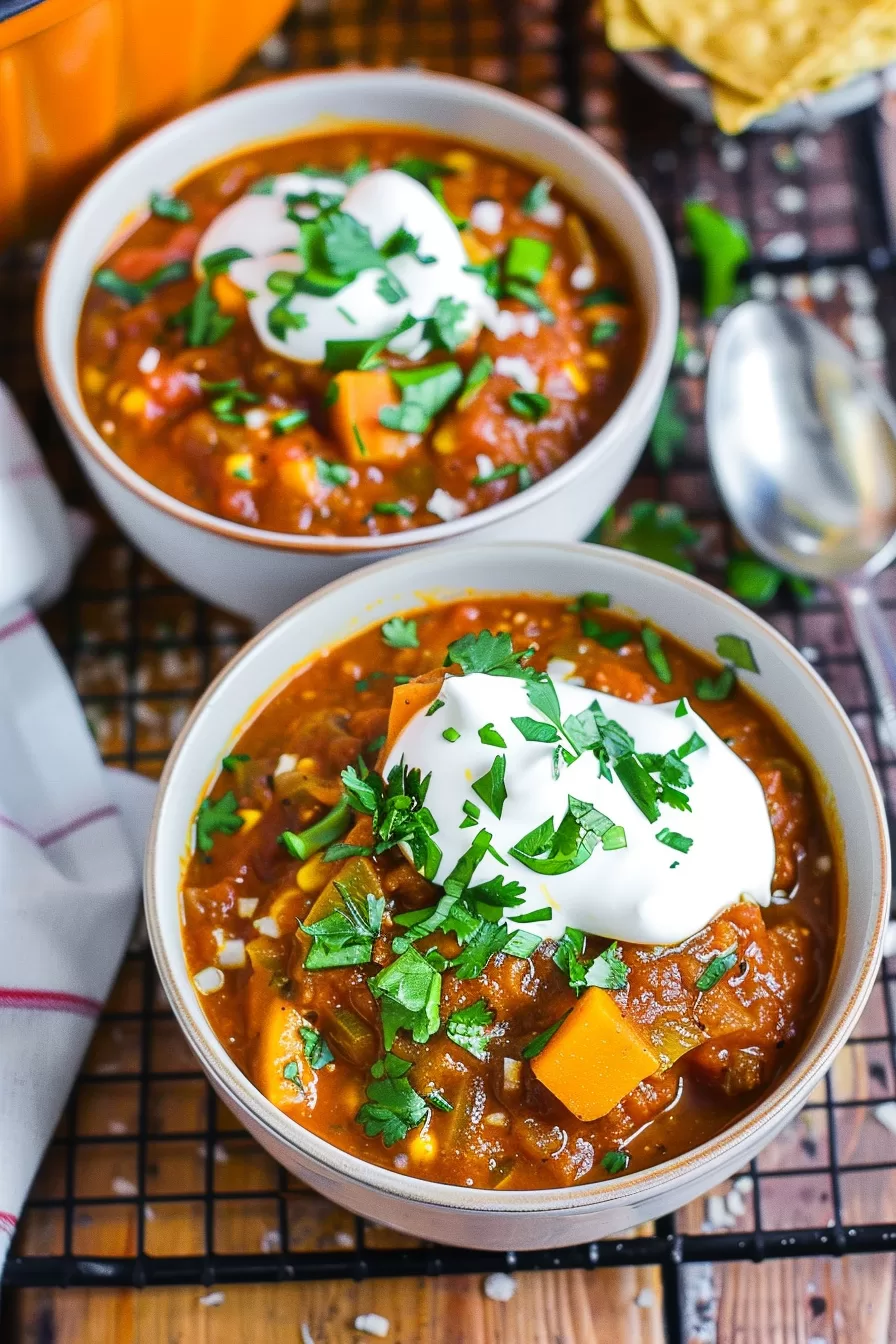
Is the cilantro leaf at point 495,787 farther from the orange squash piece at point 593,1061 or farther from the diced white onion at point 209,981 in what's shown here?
the diced white onion at point 209,981

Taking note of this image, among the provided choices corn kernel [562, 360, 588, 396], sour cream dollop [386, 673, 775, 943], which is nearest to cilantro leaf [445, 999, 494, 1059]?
sour cream dollop [386, 673, 775, 943]

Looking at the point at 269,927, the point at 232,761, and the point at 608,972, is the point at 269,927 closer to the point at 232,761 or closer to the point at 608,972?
the point at 232,761

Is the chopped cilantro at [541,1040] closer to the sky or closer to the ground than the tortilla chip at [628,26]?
closer to the ground

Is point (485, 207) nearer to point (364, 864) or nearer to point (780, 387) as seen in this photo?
point (780, 387)

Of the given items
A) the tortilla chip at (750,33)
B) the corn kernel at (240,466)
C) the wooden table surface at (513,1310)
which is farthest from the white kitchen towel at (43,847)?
the tortilla chip at (750,33)

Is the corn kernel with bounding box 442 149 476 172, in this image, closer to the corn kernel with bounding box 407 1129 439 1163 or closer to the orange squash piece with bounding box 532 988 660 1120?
the orange squash piece with bounding box 532 988 660 1120

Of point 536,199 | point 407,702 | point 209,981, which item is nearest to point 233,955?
point 209,981

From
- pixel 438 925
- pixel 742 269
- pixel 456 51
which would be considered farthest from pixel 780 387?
pixel 438 925
